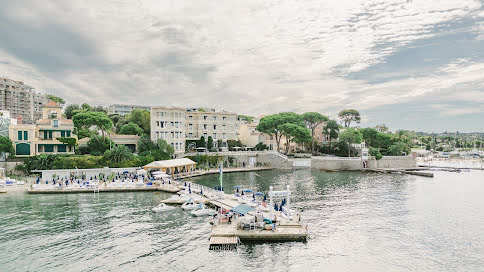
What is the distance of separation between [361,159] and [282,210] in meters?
49.0

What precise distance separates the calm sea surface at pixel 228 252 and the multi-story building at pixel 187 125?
2901 cm

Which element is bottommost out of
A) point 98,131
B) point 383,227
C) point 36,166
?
point 383,227

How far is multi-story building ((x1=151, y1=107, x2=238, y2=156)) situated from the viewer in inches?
2515

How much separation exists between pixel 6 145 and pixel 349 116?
99.9m

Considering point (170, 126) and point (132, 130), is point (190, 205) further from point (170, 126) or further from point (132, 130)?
point (132, 130)

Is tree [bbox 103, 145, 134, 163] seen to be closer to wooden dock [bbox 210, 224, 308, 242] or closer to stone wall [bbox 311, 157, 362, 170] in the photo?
wooden dock [bbox 210, 224, 308, 242]

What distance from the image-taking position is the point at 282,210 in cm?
2697

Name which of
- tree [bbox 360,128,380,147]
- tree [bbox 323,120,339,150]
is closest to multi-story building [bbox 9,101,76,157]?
tree [bbox 323,120,339,150]

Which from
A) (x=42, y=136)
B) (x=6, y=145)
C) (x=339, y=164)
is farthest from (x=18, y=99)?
(x=339, y=164)

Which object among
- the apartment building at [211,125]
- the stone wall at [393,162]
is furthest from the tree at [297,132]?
the stone wall at [393,162]

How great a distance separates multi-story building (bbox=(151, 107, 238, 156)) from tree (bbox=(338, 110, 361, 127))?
164 feet

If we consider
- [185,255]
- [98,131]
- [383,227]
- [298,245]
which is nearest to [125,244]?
[185,255]

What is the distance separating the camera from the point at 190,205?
30359 millimetres

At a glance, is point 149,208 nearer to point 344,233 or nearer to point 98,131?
point 344,233
